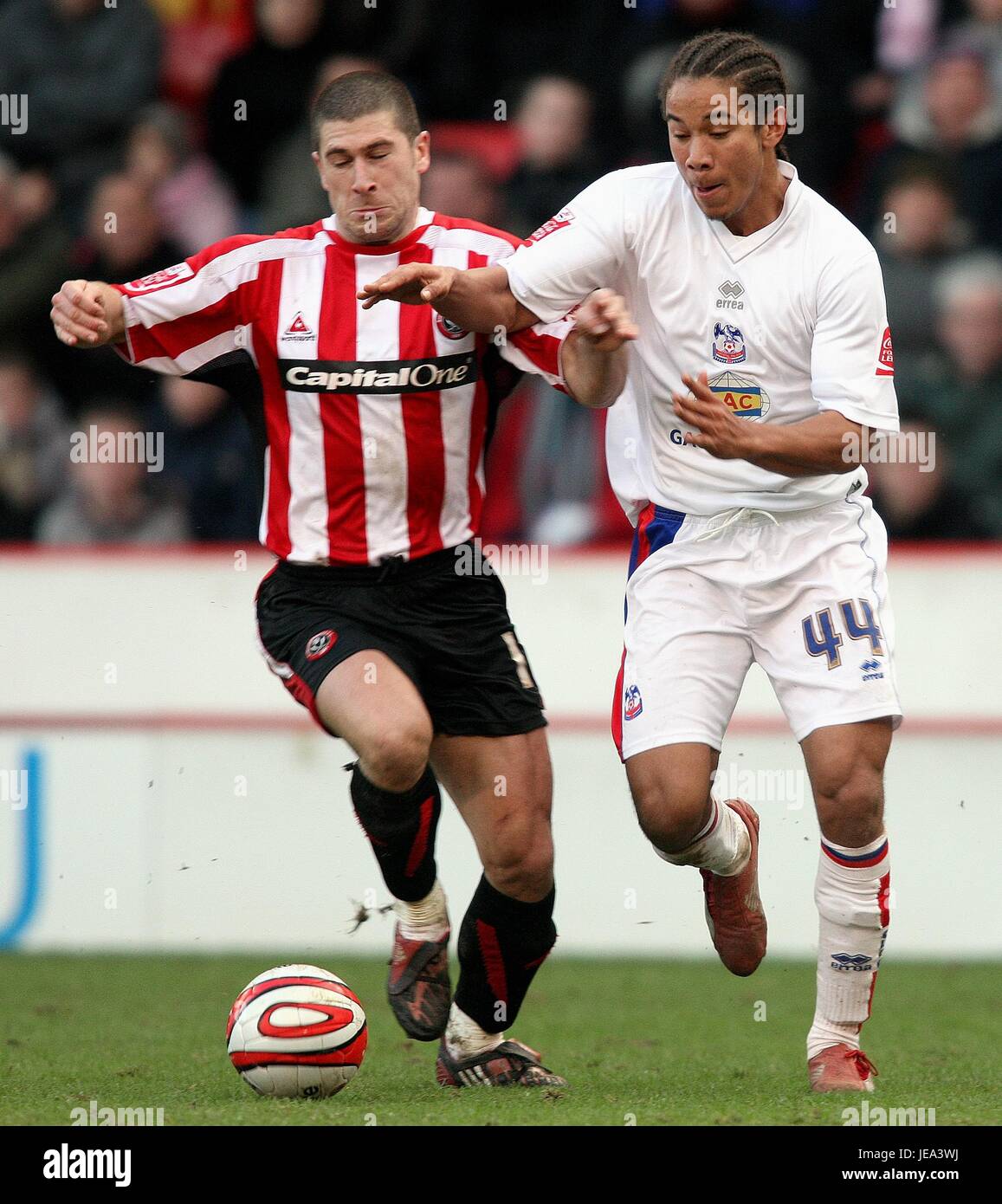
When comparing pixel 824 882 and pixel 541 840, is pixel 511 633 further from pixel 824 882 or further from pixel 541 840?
pixel 824 882

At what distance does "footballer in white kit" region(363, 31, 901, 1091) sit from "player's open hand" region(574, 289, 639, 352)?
251 millimetres

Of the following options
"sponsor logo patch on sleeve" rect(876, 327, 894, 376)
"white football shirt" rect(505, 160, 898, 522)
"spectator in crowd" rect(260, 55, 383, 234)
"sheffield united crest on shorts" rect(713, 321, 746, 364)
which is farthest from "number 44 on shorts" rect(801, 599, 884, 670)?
"spectator in crowd" rect(260, 55, 383, 234)

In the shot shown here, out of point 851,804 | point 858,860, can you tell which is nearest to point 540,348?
point 851,804

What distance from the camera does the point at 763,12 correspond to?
9359 mm

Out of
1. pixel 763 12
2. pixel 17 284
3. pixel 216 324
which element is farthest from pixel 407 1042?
pixel 763 12

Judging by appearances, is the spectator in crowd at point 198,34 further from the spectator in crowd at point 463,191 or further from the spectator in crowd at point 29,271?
the spectator in crowd at point 463,191

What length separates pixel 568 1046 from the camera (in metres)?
5.82

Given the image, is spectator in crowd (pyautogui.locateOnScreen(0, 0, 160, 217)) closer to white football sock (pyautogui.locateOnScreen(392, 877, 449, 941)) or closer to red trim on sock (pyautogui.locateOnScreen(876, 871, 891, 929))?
white football sock (pyautogui.locateOnScreen(392, 877, 449, 941))

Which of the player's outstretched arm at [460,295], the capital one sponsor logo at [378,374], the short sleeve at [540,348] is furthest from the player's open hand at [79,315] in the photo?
the short sleeve at [540,348]

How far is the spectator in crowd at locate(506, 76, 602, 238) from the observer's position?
8.88 metres

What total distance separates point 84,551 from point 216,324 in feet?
10.9

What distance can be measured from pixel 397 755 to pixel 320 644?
0.40 metres

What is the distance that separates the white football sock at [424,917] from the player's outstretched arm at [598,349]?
1.32 meters

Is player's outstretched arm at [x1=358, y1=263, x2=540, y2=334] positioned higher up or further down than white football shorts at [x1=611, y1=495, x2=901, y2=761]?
higher up
